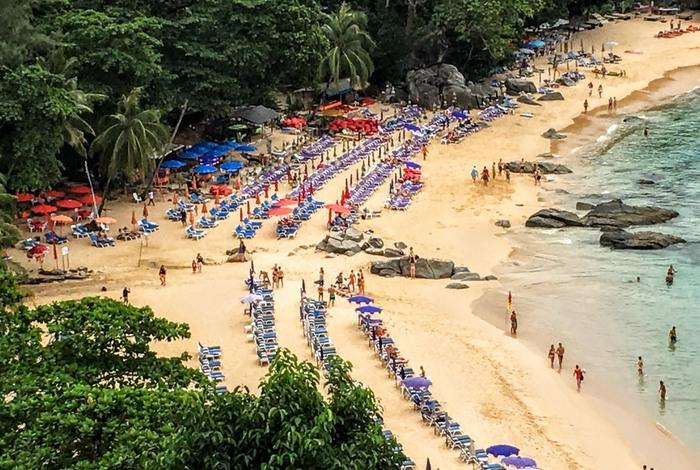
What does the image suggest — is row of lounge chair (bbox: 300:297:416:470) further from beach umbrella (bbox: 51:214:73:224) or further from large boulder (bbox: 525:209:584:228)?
large boulder (bbox: 525:209:584:228)

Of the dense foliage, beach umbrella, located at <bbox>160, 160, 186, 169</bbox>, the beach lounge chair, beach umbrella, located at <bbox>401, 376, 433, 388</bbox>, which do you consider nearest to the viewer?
→ the dense foliage

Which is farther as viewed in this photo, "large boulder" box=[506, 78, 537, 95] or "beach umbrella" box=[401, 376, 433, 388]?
"large boulder" box=[506, 78, 537, 95]

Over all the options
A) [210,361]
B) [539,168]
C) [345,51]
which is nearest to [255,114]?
[345,51]

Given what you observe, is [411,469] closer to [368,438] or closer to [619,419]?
[619,419]

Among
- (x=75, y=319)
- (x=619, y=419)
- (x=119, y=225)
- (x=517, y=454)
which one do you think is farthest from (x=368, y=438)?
(x=119, y=225)

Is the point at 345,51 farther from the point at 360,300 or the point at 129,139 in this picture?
the point at 360,300

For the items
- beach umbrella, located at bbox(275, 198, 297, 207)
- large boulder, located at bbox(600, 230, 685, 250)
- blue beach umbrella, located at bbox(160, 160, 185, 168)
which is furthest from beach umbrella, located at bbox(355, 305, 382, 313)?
blue beach umbrella, located at bbox(160, 160, 185, 168)
